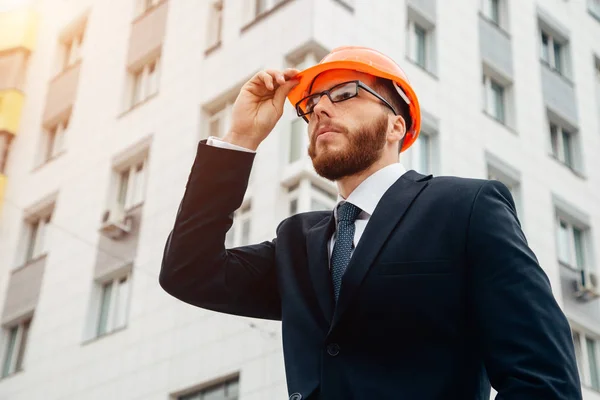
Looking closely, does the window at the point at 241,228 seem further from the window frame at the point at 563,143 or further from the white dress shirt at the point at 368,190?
the white dress shirt at the point at 368,190

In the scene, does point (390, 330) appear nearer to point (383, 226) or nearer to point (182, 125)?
point (383, 226)

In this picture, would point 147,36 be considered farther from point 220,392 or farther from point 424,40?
point 220,392

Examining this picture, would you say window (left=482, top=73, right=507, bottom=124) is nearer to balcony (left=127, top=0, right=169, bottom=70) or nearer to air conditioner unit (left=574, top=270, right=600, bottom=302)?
air conditioner unit (left=574, top=270, right=600, bottom=302)

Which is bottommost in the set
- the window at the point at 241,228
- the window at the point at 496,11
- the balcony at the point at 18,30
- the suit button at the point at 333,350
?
the suit button at the point at 333,350

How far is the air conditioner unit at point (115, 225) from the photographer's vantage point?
18062 millimetres

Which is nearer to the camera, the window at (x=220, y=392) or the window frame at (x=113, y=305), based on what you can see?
the window at (x=220, y=392)

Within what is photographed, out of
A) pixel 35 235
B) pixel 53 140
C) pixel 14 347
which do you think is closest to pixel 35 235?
pixel 35 235

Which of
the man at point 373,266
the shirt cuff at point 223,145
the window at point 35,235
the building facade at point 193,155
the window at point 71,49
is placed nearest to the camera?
the man at point 373,266

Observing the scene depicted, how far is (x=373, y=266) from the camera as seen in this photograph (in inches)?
110

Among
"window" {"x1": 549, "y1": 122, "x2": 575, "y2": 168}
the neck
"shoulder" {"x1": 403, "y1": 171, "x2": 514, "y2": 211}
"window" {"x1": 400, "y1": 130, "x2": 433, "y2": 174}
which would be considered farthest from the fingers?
"window" {"x1": 549, "y1": 122, "x2": 575, "y2": 168}

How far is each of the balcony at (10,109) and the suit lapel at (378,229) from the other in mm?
21363

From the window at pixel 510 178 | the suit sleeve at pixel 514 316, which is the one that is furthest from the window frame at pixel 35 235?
the suit sleeve at pixel 514 316

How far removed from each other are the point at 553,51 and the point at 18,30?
1310cm

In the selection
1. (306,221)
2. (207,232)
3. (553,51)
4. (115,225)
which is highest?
(553,51)
